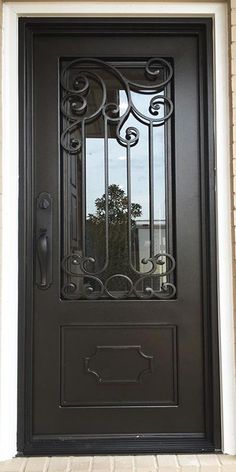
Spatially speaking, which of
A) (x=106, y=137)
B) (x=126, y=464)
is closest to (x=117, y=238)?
(x=106, y=137)

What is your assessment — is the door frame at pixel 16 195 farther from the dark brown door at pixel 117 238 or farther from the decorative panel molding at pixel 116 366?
the decorative panel molding at pixel 116 366

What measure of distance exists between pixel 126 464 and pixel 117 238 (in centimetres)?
120

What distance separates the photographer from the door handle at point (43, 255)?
8.39ft

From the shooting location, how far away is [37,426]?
8.46ft

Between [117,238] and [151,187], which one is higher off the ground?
[151,187]

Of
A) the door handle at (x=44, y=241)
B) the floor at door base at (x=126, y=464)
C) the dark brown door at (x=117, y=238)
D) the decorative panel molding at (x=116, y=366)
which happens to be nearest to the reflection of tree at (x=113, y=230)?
the dark brown door at (x=117, y=238)

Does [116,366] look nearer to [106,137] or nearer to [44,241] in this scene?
[44,241]

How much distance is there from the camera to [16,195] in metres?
2.57

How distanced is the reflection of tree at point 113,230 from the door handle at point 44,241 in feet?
0.73

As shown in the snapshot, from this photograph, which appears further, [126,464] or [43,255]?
[43,255]

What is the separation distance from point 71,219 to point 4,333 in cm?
73

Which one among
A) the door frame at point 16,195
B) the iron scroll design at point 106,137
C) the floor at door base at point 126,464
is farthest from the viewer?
the iron scroll design at point 106,137

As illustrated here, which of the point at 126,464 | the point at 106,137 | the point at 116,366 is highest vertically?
the point at 106,137

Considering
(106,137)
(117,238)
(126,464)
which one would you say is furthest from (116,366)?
(106,137)
